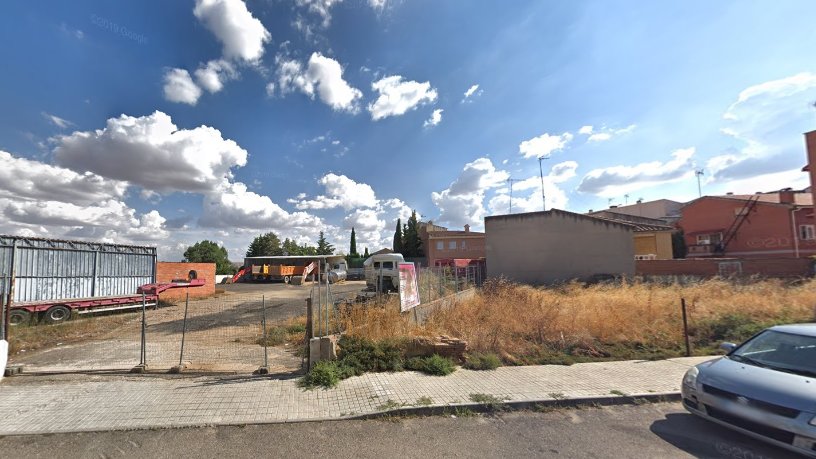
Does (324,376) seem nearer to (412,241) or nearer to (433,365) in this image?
(433,365)

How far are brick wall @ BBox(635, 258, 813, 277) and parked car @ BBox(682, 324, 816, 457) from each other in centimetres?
1744

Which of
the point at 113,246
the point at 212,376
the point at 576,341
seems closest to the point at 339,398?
the point at 212,376

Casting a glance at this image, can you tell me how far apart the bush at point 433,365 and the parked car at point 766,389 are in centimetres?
351

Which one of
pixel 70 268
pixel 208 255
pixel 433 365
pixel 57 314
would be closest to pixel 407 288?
pixel 433 365

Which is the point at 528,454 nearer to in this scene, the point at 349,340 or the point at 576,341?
the point at 349,340

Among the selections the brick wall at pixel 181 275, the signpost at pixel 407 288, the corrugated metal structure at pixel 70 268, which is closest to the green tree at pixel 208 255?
the brick wall at pixel 181 275

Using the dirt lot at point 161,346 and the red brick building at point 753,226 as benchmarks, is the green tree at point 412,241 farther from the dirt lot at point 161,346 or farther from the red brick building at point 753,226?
the dirt lot at point 161,346

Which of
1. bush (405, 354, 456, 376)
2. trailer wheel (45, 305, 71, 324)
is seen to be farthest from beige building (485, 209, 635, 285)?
trailer wheel (45, 305, 71, 324)

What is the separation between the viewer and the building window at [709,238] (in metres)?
34.5

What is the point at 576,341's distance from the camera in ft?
27.2

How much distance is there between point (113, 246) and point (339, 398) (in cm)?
2055

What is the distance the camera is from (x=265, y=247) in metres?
75.1

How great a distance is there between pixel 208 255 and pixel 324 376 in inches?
2838

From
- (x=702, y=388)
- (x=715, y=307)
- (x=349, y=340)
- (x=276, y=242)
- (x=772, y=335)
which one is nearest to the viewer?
(x=702, y=388)
